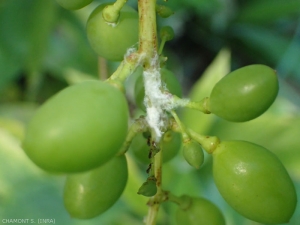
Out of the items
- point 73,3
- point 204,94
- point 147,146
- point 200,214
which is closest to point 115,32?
point 73,3

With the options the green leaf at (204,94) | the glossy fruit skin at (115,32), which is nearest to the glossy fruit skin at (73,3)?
the glossy fruit skin at (115,32)

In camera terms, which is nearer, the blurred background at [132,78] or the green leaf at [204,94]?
the blurred background at [132,78]

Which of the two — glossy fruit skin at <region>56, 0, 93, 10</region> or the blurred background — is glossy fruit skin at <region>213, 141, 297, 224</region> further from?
the blurred background

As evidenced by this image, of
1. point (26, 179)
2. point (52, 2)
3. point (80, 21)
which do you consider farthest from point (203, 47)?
point (26, 179)

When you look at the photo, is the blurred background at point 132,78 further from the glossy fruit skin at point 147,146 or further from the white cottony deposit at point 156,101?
the white cottony deposit at point 156,101

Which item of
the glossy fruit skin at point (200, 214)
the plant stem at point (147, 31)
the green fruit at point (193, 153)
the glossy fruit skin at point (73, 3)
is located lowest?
the glossy fruit skin at point (200, 214)

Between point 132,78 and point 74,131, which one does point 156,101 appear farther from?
point 132,78

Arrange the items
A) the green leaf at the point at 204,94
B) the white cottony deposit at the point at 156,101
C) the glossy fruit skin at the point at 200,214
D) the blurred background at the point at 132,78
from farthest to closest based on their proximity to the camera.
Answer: the green leaf at the point at 204,94 → the blurred background at the point at 132,78 → the glossy fruit skin at the point at 200,214 → the white cottony deposit at the point at 156,101
